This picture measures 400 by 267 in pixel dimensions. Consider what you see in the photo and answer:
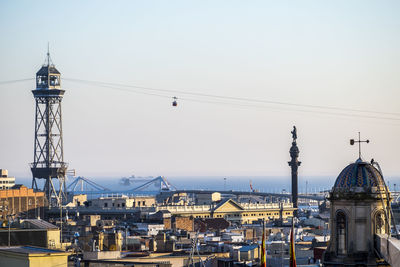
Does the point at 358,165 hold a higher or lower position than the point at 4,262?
higher

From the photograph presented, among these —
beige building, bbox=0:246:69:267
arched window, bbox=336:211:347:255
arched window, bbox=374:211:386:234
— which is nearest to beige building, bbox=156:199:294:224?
beige building, bbox=0:246:69:267

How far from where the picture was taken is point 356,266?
1459 inches

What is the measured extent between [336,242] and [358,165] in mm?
2348

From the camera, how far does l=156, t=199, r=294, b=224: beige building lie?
18338cm

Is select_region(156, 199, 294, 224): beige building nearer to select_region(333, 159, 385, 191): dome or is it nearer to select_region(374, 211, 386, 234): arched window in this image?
Result: select_region(333, 159, 385, 191): dome

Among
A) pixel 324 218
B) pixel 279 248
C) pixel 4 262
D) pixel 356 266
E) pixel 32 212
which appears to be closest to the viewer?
pixel 356 266

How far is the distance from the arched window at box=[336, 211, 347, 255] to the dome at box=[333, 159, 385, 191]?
0.86m

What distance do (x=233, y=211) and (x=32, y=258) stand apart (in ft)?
481

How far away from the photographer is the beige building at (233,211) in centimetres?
18338

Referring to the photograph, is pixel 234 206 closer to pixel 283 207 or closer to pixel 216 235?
pixel 283 207

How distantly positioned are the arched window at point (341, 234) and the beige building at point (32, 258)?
11767 millimetres

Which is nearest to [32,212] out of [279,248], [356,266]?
[279,248]

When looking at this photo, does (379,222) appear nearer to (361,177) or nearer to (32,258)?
(361,177)

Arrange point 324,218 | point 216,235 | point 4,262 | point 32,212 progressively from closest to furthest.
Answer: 1. point 4,262
2. point 216,235
3. point 324,218
4. point 32,212
